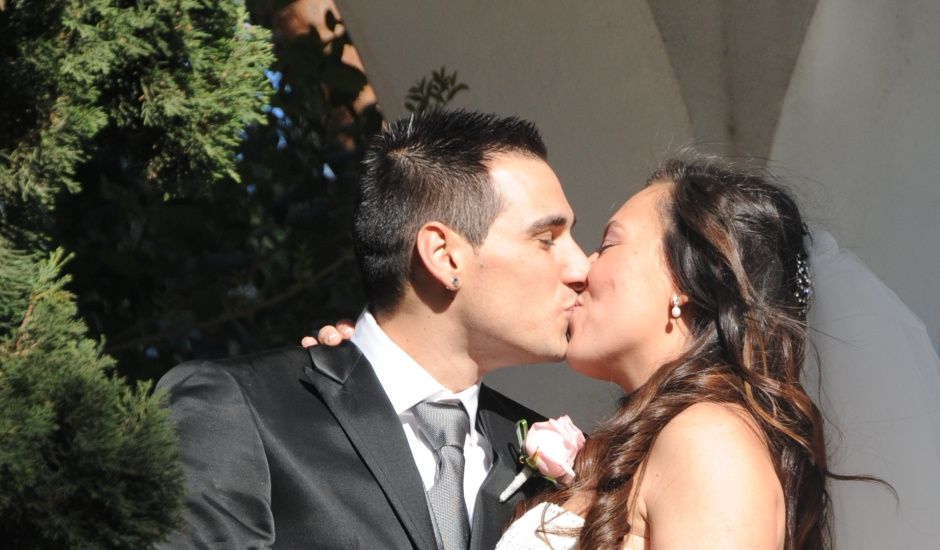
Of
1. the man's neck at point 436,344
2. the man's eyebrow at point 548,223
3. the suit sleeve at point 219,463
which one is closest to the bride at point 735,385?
the man's eyebrow at point 548,223

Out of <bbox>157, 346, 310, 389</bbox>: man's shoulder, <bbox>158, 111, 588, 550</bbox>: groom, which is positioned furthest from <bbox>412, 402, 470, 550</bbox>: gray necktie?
<bbox>157, 346, 310, 389</bbox>: man's shoulder

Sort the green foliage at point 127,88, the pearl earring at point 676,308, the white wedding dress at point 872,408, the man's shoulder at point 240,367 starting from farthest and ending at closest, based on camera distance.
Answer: the white wedding dress at point 872,408, the pearl earring at point 676,308, the man's shoulder at point 240,367, the green foliage at point 127,88

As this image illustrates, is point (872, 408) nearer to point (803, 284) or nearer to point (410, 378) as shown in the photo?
point (803, 284)

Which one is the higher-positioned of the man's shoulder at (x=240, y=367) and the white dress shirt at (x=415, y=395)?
the man's shoulder at (x=240, y=367)

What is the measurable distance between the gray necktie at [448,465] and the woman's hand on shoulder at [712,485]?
352 millimetres

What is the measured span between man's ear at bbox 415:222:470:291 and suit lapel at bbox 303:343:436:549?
239 millimetres

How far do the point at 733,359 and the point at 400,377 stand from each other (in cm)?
66

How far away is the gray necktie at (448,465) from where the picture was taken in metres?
2.39

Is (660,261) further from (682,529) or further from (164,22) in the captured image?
(164,22)

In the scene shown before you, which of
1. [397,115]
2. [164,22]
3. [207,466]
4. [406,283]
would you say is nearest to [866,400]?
[406,283]

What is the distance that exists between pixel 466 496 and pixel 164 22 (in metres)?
1.11

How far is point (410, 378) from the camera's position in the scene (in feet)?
8.46

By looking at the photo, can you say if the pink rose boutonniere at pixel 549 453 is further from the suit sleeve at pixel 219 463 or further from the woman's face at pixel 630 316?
the suit sleeve at pixel 219 463

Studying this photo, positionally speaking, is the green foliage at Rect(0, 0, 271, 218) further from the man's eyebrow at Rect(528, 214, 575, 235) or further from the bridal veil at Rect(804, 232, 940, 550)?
the bridal veil at Rect(804, 232, 940, 550)
